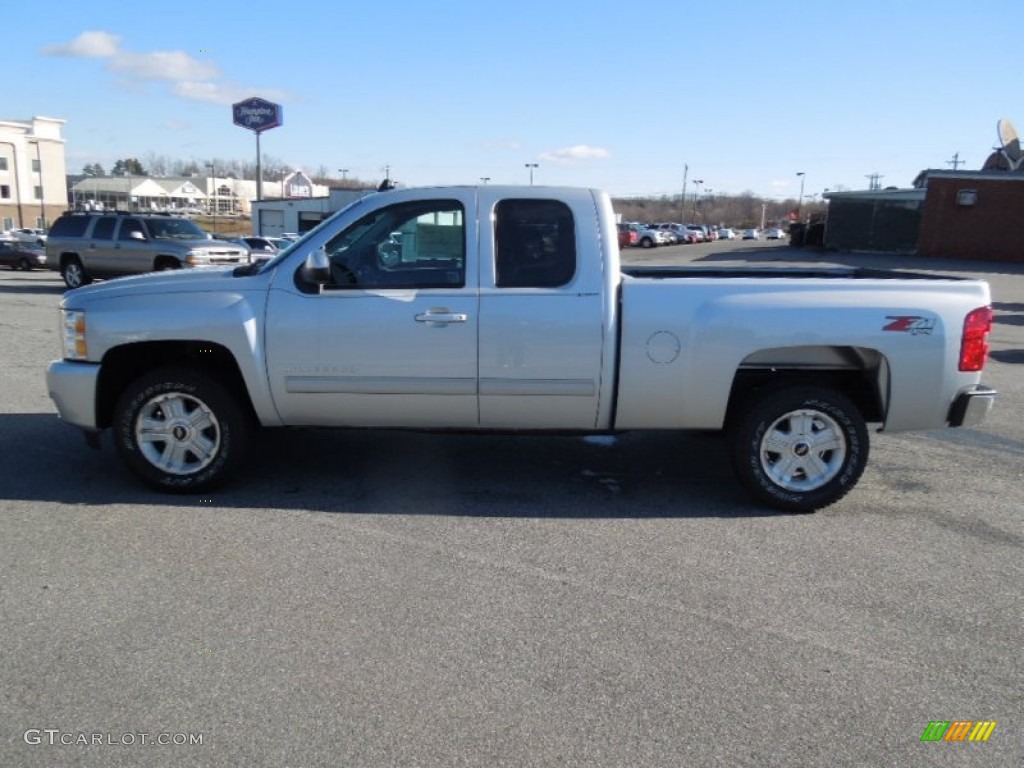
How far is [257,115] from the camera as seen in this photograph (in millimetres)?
47656

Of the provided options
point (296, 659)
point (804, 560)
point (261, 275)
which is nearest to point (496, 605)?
point (296, 659)

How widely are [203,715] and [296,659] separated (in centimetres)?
45

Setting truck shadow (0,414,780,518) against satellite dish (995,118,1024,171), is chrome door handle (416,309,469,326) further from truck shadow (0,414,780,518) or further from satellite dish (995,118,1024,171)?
satellite dish (995,118,1024,171)

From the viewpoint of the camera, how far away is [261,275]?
515cm

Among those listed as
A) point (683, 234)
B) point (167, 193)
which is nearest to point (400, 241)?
point (683, 234)

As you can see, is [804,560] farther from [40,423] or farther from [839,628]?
[40,423]

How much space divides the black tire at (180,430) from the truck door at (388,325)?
387mm

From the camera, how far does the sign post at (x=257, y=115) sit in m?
47.3

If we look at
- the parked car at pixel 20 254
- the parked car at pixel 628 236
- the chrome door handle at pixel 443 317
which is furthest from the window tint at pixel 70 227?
the parked car at pixel 628 236

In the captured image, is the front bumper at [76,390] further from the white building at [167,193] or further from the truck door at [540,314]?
the white building at [167,193]

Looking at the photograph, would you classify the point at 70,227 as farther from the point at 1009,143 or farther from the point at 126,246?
the point at 1009,143

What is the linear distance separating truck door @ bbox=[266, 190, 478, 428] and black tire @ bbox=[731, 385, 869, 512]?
175cm

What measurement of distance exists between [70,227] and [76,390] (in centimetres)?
1692

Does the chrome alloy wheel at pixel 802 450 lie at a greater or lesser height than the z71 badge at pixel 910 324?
lesser
